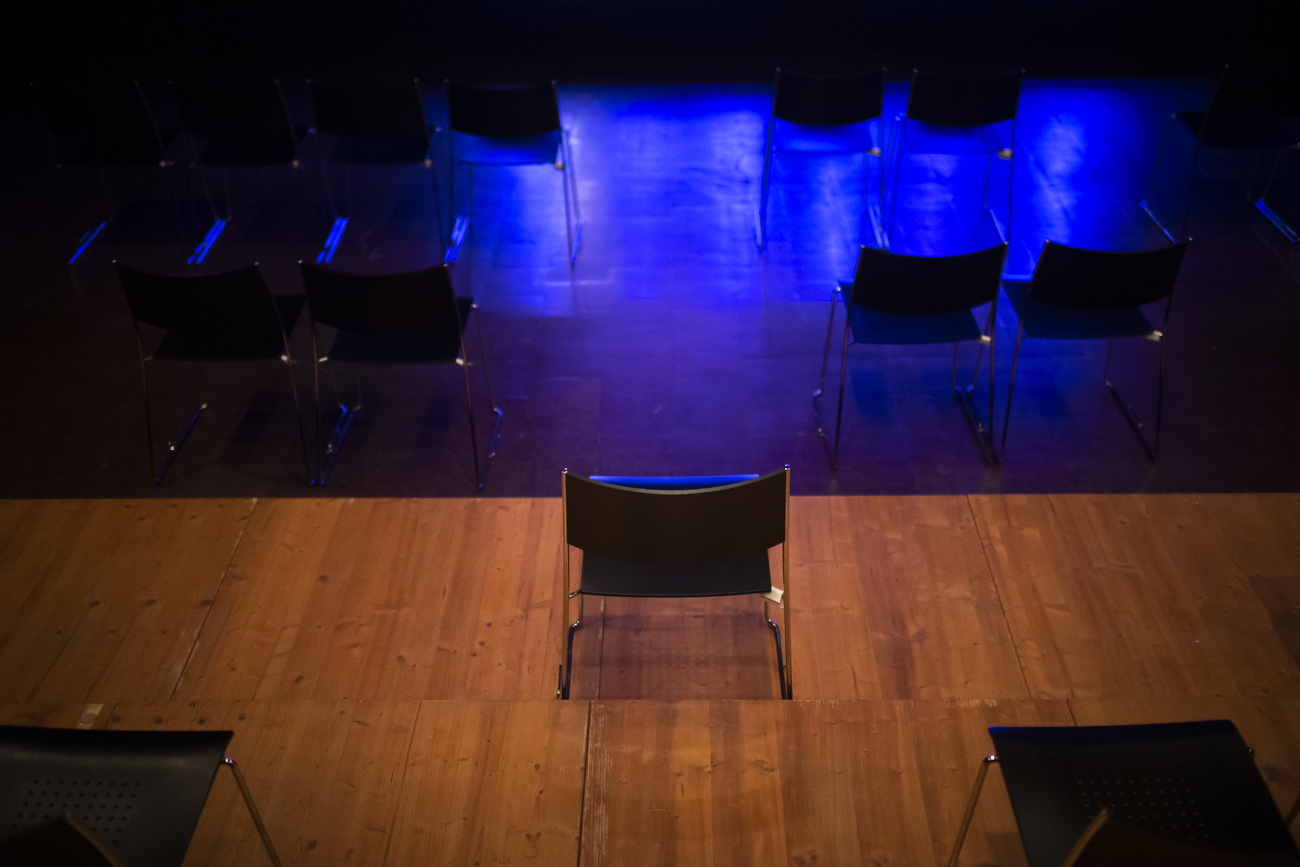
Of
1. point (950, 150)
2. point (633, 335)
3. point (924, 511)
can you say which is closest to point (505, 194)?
point (633, 335)

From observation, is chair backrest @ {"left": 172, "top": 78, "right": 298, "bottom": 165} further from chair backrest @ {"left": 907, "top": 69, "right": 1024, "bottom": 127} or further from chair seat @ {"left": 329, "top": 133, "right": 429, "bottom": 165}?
chair backrest @ {"left": 907, "top": 69, "right": 1024, "bottom": 127}

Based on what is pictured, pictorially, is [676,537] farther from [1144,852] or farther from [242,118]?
[242,118]

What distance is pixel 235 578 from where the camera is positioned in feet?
10.2

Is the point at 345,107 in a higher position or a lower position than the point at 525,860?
higher

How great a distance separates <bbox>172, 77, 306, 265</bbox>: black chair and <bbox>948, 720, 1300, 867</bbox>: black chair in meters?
4.18

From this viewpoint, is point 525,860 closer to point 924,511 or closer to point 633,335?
point 924,511

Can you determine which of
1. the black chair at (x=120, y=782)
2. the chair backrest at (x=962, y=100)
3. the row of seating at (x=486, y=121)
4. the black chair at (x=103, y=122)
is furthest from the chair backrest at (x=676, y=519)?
the black chair at (x=103, y=122)

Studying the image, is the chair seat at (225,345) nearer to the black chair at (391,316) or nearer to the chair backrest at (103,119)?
the black chair at (391,316)

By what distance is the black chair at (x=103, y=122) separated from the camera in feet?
15.0

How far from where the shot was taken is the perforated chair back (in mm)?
3291

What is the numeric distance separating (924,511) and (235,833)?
2221 mm

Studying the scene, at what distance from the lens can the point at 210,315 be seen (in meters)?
3.41

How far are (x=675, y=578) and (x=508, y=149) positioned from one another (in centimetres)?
287

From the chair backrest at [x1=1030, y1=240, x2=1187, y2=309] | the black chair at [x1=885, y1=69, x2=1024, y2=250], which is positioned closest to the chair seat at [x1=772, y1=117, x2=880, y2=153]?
the black chair at [x1=885, y1=69, x2=1024, y2=250]
